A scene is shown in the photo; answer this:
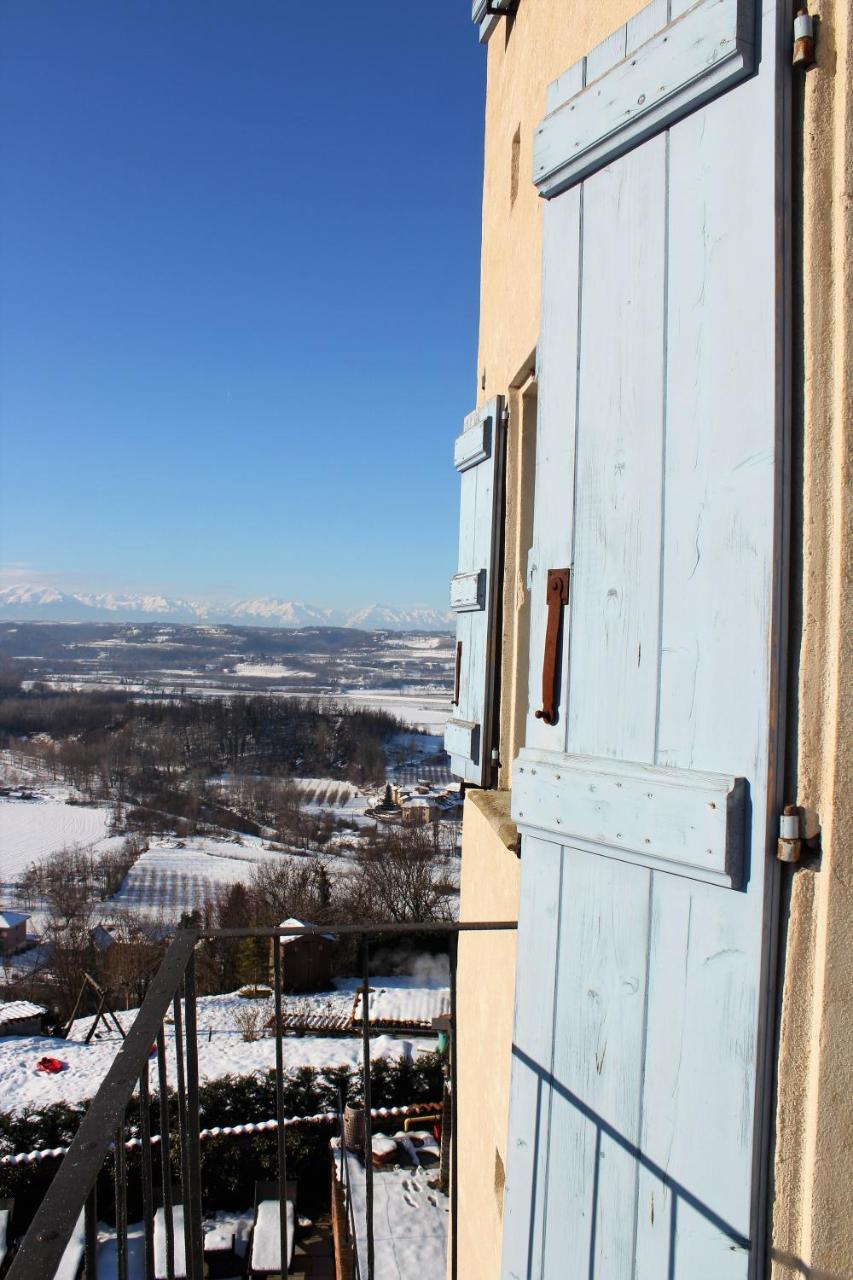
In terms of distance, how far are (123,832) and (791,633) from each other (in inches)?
1903

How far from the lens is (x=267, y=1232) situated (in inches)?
370

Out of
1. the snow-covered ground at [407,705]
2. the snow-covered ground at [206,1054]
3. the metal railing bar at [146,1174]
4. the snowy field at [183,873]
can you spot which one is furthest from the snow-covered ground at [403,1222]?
the snow-covered ground at [407,705]

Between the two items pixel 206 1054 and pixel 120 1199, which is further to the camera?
pixel 206 1054

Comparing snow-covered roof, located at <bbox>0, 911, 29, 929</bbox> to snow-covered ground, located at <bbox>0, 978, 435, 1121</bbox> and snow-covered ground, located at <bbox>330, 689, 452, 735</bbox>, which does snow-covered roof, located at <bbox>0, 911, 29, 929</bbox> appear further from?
snow-covered ground, located at <bbox>330, 689, 452, 735</bbox>

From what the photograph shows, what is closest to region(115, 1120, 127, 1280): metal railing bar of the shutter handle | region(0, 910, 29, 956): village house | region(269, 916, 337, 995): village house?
the shutter handle

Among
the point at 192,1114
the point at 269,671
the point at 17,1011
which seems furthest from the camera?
the point at 269,671

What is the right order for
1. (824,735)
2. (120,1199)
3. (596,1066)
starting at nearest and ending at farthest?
(824,735) < (120,1199) < (596,1066)

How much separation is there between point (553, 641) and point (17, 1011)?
20.2 metres

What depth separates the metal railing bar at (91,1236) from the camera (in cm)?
88

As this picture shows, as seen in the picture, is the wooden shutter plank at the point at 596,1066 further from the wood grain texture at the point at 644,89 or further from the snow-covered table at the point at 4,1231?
the snow-covered table at the point at 4,1231

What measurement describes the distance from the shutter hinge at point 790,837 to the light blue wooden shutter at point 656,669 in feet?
0.07

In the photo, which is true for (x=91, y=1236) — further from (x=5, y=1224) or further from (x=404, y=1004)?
(x=404, y=1004)

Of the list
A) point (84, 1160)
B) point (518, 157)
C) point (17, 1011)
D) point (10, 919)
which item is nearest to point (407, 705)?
point (10, 919)

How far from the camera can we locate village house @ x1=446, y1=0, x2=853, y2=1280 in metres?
1.15
